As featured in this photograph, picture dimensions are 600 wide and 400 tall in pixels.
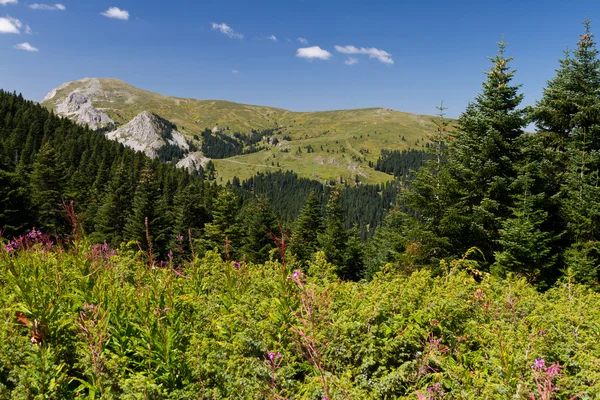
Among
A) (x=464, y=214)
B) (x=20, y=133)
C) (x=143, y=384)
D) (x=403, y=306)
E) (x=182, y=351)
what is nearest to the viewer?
(x=143, y=384)

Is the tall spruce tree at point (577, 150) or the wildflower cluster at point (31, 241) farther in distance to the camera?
the tall spruce tree at point (577, 150)

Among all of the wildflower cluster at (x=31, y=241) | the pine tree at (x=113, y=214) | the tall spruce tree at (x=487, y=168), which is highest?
the tall spruce tree at (x=487, y=168)

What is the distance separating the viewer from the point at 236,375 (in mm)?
3232

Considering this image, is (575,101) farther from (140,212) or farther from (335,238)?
(140,212)

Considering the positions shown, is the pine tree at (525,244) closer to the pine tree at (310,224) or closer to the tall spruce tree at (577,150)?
the tall spruce tree at (577,150)

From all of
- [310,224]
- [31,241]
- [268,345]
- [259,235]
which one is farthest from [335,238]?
[268,345]

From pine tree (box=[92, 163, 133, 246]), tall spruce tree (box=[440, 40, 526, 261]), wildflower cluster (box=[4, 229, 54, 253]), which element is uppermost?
tall spruce tree (box=[440, 40, 526, 261])

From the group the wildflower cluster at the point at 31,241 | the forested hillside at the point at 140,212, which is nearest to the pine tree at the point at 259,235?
the forested hillside at the point at 140,212

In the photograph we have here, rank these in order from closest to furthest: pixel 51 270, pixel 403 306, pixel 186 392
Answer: pixel 186 392, pixel 403 306, pixel 51 270

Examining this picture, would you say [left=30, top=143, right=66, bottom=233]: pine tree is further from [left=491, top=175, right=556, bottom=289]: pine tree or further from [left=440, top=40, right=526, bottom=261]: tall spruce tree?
[left=491, top=175, right=556, bottom=289]: pine tree

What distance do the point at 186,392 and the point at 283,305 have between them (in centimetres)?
151

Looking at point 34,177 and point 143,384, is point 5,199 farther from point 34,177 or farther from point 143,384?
point 143,384

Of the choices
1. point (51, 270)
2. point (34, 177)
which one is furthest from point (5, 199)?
point (51, 270)

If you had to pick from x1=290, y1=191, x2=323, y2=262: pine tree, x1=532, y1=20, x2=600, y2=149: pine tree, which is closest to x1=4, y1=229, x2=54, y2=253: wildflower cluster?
x1=532, y1=20, x2=600, y2=149: pine tree
